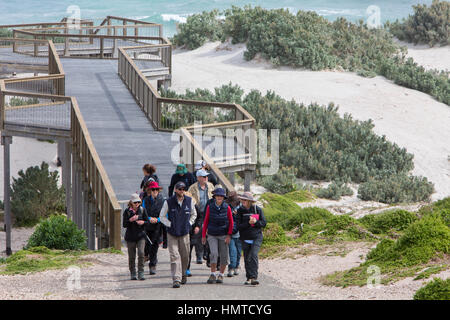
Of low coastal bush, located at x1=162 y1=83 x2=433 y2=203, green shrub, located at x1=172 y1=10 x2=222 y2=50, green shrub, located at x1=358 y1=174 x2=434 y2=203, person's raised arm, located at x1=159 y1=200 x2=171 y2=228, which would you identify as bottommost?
Result: green shrub, located at x1=358 y1=174 x2=434 y2=203

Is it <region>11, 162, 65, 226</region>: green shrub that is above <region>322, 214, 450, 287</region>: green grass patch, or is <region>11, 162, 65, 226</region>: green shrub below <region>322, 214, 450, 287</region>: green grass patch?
below

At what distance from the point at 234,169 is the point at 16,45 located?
1910cm

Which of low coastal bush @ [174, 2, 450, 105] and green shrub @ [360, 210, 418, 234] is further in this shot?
low coastal bush @ [174, 2, 450, 105]

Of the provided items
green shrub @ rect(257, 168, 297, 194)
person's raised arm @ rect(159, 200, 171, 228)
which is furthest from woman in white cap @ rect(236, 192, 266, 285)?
green shrub @ rect(257, 168, 297, 194)

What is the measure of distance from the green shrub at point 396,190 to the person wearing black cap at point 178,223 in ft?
43.5

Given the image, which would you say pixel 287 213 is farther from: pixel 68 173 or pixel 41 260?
pixel 68 173

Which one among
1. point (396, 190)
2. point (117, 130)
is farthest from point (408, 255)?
point (396, 190)

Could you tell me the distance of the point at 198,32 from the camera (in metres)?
48.8

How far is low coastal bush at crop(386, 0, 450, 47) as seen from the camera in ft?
159

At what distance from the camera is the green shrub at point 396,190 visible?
24.0 metres

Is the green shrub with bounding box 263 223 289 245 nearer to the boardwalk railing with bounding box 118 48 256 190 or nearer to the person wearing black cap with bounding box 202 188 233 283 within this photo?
the boardwalk railing with bounding box 118 48 256 190

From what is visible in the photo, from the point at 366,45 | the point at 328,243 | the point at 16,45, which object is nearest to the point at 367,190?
the point at 328,243

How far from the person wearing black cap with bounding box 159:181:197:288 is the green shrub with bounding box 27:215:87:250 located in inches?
186

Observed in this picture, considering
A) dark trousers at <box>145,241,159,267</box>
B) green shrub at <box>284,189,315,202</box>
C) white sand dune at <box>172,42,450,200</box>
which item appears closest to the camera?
dark trousers at <box>145,241,159,267</box>
